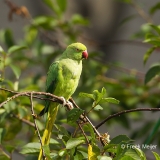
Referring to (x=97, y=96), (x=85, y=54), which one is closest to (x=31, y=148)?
(x=97, y=96)

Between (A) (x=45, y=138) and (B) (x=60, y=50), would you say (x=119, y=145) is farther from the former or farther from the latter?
(B) (x=60, y=50)

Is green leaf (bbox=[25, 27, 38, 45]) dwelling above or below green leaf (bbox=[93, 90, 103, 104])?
above

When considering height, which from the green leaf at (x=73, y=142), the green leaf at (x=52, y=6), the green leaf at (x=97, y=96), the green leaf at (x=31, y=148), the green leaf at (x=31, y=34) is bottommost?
the green leaf at (x=73, y=142)

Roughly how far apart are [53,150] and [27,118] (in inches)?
21.9

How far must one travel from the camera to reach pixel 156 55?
21.2 ft

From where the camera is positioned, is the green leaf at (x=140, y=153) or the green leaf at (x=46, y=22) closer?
the green leaf at (x=140, y=153)

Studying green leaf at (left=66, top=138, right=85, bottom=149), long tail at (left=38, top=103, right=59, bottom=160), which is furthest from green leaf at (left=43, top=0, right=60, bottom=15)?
green leaf at (left=66, top=138, right=85, bottom=149)

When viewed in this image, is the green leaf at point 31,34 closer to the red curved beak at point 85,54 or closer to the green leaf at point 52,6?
the green leaf at point 52,6

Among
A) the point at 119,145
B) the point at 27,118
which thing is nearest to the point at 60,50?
the point at 27,118

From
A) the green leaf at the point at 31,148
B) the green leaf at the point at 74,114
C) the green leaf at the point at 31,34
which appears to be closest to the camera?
the green leaf at the point at 74,114

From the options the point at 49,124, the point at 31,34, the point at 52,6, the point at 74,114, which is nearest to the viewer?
the point at 74,114

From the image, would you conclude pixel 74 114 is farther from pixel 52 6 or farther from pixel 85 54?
pixel 52 6

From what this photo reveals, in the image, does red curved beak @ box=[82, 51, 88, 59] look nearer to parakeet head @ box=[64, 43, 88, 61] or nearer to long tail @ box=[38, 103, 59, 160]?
parakeet head @ box=[64, 43, 88, 61]

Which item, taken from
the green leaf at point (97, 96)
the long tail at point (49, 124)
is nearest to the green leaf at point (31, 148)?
the long tail at point (49, 124)
